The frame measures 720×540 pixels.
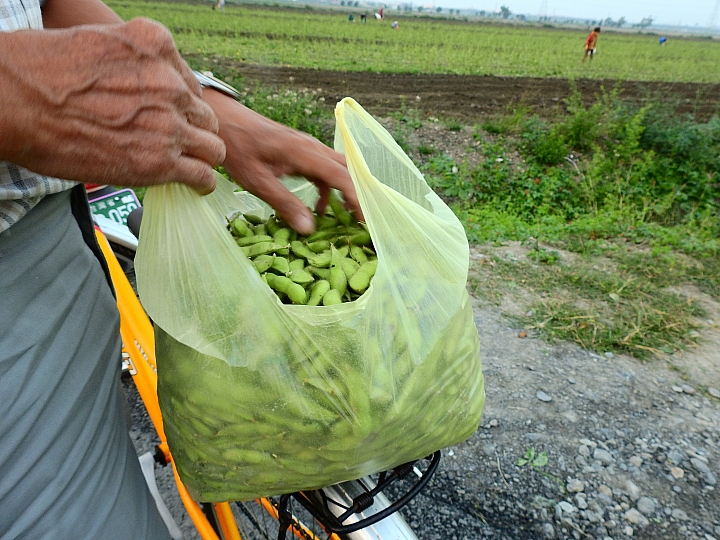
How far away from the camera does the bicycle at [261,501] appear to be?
2.52 feet

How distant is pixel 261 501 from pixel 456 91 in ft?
26.8

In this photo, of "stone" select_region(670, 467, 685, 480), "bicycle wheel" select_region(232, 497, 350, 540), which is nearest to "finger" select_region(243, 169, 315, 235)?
"bicycle wheel" select_region(232, 497, 350, 540)

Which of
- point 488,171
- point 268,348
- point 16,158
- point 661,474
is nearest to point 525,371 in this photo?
point 661,474

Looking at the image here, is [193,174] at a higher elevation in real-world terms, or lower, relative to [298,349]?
higher

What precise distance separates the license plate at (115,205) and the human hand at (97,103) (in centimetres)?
165

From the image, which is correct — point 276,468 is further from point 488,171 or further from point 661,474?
point 488,171

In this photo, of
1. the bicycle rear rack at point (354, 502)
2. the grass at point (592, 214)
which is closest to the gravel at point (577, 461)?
the grass at point (592, 214)

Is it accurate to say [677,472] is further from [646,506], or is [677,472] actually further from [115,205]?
[115,205]

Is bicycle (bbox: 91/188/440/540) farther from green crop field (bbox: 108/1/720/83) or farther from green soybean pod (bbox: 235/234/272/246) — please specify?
green crop field (bbox: 108/1/720/83)

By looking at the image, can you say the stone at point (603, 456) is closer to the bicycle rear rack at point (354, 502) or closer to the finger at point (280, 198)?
the bicycle rear rack at point (354, 502)

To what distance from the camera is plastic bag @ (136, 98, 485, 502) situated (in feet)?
2.12

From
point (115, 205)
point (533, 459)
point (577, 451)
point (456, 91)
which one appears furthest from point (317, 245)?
point (456, 91)

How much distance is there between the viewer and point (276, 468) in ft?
2.31

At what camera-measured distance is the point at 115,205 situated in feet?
6.81
